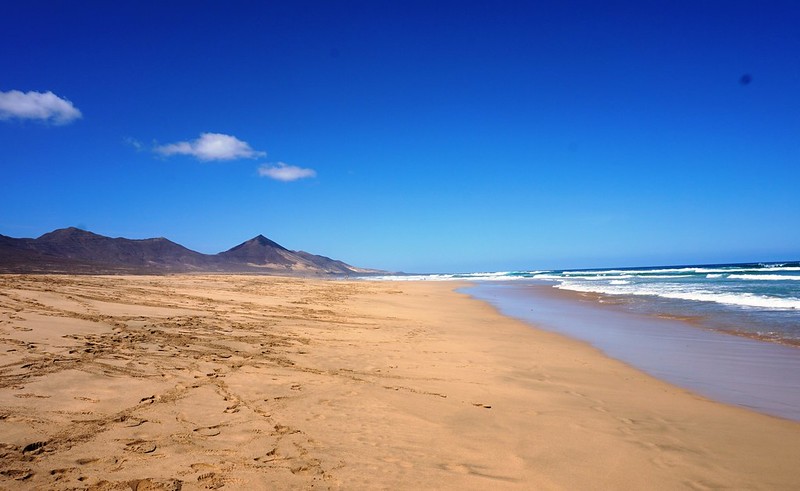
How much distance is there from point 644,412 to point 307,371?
446 cm

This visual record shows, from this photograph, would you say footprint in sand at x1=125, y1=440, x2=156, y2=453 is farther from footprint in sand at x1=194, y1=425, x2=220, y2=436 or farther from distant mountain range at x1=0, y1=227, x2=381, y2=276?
distant mountain range at x1=0, y1=227, x2=381, y2=276

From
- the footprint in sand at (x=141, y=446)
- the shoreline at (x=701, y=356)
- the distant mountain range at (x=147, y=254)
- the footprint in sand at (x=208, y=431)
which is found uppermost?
the distant mountain range at (x=147, y=254)

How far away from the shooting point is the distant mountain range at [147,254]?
62.6 meters

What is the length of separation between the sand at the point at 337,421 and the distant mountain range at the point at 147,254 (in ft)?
173

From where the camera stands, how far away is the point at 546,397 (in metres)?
5.88

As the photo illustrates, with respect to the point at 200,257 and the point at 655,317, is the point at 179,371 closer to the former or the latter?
the point at 655,317

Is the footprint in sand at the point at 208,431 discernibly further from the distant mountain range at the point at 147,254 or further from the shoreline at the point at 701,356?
the distant mountain range at the point at 147,254

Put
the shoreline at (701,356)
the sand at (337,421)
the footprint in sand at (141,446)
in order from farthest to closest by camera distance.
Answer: the shoreline at (701,356) < the footprint in sand at (141,446) < the sand at (337,421)

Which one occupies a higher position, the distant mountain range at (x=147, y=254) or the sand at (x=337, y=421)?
the distant mountain range at (x=147, y=254)

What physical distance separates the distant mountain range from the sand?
5265 cm

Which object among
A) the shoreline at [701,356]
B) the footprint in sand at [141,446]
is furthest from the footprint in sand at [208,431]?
the shoreline at [701,356]

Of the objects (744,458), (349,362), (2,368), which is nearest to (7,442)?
(2,368)

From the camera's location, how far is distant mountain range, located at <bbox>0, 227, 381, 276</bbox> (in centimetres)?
6256

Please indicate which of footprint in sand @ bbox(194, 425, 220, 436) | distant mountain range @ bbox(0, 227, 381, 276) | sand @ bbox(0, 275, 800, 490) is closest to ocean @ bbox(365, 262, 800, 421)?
sand @ bbox(0, 275, 800, 490)
